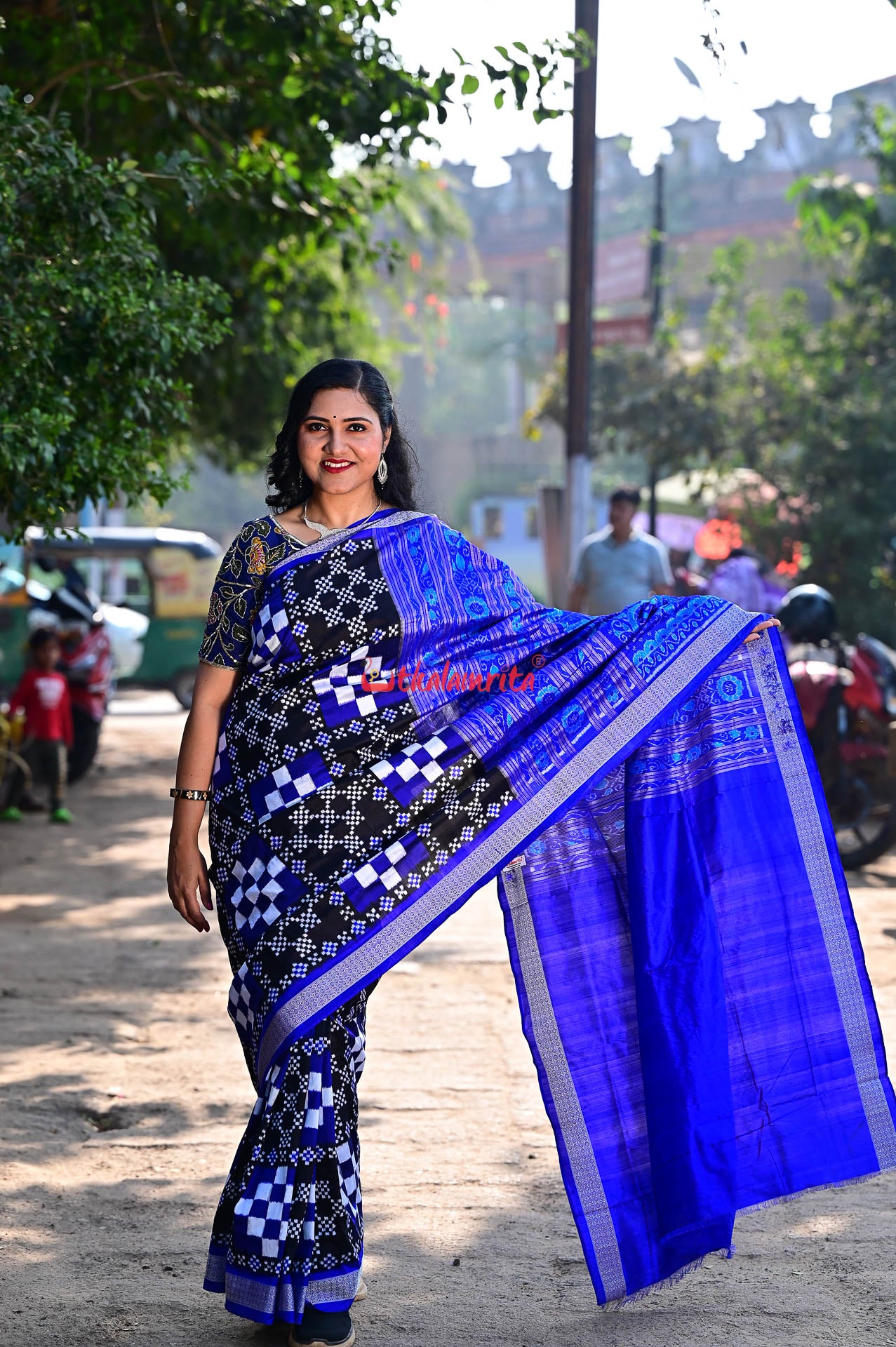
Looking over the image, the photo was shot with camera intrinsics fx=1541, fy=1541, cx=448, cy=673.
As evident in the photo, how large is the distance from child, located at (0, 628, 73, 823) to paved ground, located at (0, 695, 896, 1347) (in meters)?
3.36

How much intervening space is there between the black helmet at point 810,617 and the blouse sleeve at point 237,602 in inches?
231

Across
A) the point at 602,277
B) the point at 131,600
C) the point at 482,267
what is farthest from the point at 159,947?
the point at 482,267

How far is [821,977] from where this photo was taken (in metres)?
3.08

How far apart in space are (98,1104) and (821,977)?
2.27 metres

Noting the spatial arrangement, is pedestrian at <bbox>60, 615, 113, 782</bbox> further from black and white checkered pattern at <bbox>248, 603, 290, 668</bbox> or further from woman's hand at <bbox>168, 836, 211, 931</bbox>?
black and white checkered pattern at <bbox>248, 603, 290, 668</bbox>

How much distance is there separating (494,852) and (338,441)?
85cm

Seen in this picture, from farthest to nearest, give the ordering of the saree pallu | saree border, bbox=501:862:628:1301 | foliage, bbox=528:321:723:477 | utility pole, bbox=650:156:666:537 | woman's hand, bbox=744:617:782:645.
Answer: utility pole, bbox=650:156:666:537 → foliage, bbox=528:321:723:477 → woman's hand, bbox=744:617:782:645 → saree border, bbox=501:862:628:1301 → the saree pallu

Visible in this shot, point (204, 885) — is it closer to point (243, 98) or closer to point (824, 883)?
point (824, 883)

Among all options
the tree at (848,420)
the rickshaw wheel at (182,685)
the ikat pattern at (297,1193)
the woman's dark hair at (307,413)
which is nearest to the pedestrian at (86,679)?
the tree at (848,420)

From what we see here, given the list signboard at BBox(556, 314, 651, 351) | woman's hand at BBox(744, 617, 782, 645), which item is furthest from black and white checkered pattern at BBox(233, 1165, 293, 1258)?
signboard at BBox(556, 314, 651, 351)

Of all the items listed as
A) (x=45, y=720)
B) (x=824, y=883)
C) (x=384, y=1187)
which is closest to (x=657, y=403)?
(x=45, y=720)

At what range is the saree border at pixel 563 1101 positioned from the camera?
9.69ft

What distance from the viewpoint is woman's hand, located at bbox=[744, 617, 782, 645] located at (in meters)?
3.18

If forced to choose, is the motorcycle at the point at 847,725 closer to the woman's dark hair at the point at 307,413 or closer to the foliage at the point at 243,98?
the foliage at the point at 243,98
